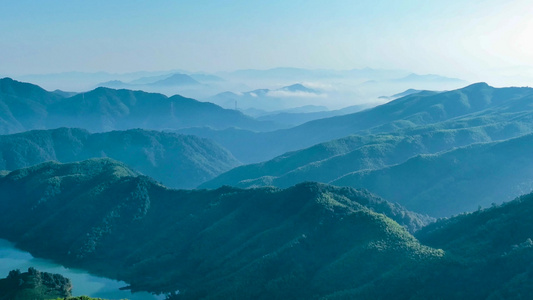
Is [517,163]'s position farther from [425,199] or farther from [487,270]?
[487,270]

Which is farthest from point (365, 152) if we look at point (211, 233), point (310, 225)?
point (310, 225)

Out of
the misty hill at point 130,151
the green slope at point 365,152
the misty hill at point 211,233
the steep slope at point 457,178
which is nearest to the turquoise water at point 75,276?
the misty hill at point 211,233

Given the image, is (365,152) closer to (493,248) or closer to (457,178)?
(457,178)

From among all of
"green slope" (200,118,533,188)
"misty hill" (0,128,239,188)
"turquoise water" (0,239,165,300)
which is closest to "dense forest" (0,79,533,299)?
"green slope" (200,118,533,188)

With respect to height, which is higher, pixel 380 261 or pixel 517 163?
pixel 517 163

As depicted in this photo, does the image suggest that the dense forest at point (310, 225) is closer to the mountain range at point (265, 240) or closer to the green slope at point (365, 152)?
the mountain range at point (265, 240)

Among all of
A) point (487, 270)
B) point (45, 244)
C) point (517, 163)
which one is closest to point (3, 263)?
point (45, 244)
